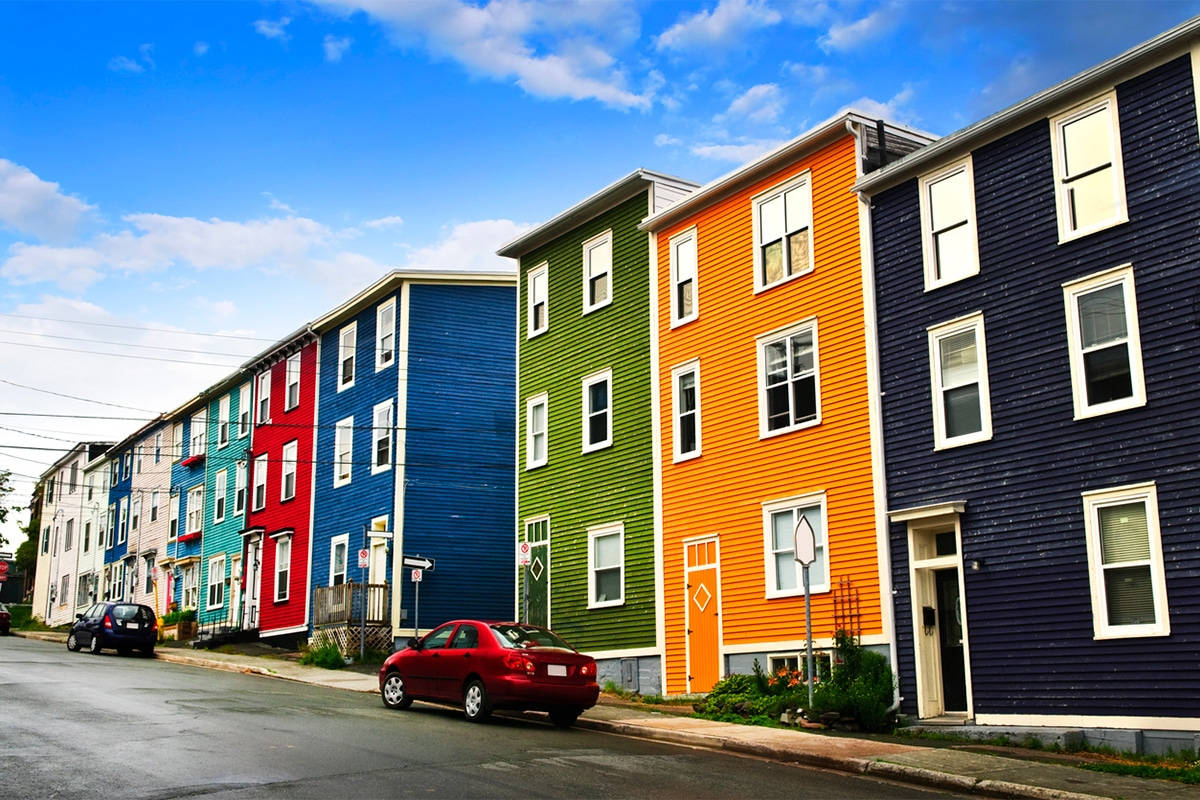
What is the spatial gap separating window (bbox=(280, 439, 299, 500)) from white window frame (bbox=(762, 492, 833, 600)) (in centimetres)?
2267

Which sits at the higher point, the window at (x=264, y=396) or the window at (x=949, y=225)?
the window at (x=264, y=396)

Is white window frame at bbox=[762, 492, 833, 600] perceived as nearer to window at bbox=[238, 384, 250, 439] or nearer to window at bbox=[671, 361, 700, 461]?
window at bbox=[671, 361, 700, 461]

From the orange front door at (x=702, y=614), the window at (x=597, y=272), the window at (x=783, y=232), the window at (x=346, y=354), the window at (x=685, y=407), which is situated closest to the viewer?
the window at (x=783, y=232)

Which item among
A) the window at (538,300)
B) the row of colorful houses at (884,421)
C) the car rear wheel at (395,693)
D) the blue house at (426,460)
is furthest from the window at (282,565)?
the car rear wheel at (395,693)

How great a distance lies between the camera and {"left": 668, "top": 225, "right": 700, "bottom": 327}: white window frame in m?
24.1

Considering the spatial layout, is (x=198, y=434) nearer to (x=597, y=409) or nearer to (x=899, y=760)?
(x=597, y=409)

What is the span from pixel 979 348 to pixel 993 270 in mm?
1186

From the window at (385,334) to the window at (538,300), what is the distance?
22.6 ft

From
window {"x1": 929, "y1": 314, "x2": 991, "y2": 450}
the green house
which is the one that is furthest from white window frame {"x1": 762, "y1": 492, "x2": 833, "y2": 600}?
the green house

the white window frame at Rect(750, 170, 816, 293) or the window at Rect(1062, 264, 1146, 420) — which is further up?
the white window frame at Rect(750, 170, 816, 293)

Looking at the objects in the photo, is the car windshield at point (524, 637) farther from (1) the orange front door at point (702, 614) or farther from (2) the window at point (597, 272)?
(2) the window at point (597, 272)

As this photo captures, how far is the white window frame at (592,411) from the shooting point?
85.7 ft

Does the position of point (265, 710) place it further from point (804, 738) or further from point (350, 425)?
point (350, 425)

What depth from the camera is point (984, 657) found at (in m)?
17.2
